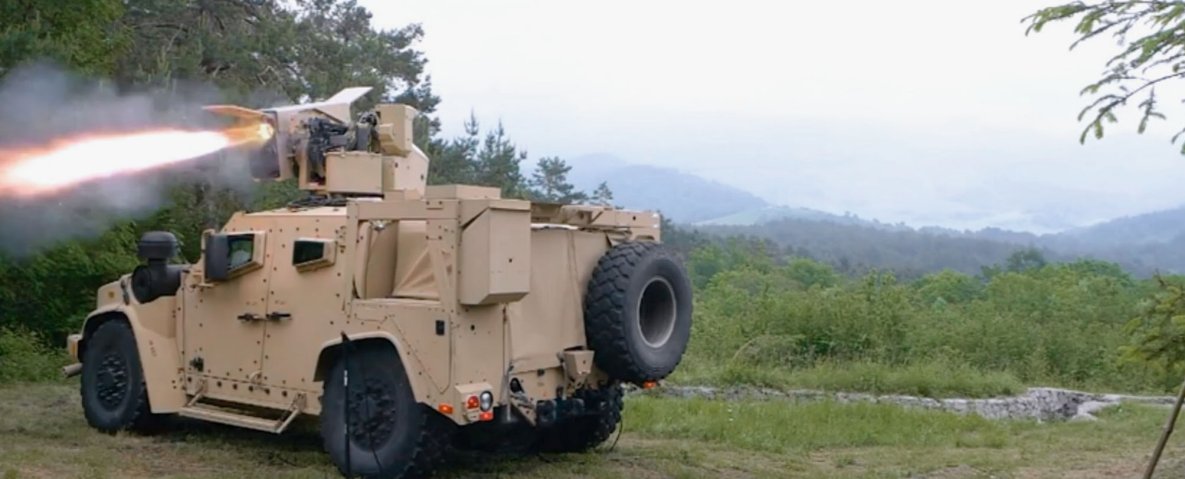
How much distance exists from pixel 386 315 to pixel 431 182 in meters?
Answer: 21.7

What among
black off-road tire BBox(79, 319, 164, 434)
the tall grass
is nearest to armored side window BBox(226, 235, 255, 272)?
black off-road tire BBox(79, 319, 164, 434)

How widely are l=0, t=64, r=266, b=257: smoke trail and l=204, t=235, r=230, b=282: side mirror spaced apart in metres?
2.00

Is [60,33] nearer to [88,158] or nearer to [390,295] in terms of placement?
[88,158]

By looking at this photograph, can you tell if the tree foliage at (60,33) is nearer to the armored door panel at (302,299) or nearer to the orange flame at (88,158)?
the orange flame at (88,158)

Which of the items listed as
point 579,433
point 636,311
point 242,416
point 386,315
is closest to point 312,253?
point 386,315

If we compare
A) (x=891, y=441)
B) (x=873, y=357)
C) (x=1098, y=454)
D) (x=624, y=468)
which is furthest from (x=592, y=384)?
(x=873, y=357)

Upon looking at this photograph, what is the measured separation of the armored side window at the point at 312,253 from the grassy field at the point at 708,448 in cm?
144

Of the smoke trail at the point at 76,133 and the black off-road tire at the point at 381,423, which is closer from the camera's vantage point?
the black off-road tire at the point at 381,423

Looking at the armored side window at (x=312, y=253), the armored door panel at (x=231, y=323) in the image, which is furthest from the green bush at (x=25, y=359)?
the armored side window at (x=312, y=253)

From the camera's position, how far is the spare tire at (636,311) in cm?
906

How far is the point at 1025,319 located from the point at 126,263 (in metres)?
18.4

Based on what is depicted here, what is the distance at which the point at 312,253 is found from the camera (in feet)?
30.2

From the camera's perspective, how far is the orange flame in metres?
12.0

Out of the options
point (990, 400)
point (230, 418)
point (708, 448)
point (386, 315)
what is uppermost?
point (386, 315)
